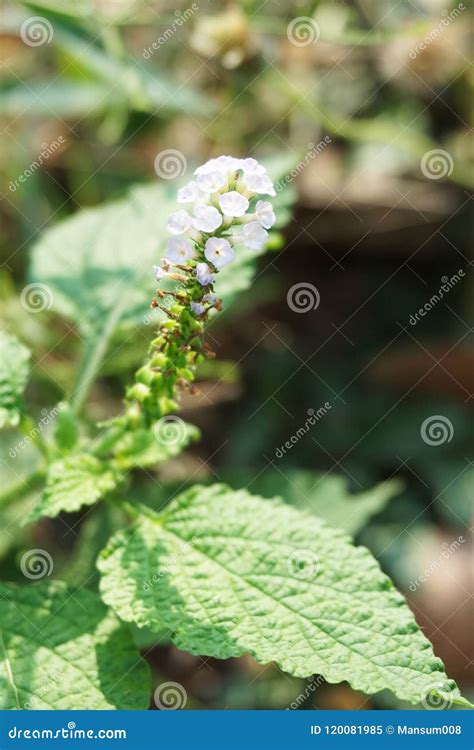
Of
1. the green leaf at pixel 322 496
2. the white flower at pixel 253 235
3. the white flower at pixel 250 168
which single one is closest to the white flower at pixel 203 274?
the white flower at pixel 253 235

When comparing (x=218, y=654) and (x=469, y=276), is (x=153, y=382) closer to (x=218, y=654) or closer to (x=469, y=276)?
(x=218, y=654)

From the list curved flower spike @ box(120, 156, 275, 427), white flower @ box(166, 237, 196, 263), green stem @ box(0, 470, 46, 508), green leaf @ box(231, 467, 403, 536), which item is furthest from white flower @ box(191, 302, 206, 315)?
green leaf @ box(231, 467, 403, 536)

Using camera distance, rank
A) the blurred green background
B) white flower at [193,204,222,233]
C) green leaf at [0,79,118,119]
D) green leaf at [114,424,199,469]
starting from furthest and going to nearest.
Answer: green leaf at [0,79,118,119] < the blurred green background < green leaf at [114,424,199,469] < white flower at [193,204,222,233]

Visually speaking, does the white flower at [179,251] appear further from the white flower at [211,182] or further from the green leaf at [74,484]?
the green leaf at [74,484]

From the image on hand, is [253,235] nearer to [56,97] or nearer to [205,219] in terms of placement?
[205,219]

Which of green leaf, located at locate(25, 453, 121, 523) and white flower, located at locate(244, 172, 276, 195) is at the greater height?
white flower, located at locate(244, 172, 276, 195)

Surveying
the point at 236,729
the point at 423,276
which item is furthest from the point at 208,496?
the point at 423,276

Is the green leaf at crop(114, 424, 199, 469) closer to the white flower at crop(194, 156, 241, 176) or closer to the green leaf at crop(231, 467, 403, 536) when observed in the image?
the green leaf at crop(231, 467, 403, 536)
